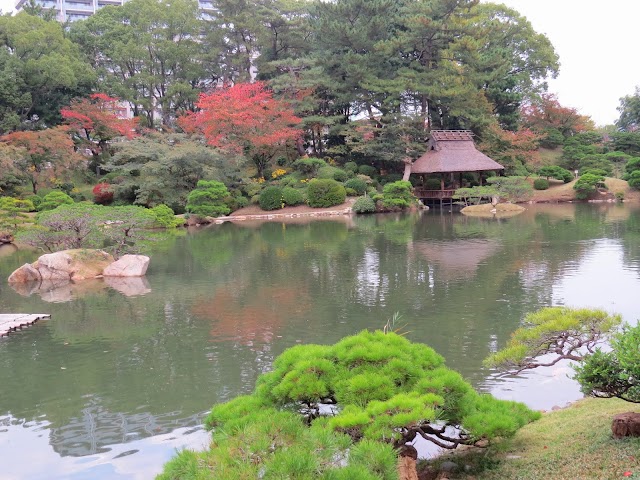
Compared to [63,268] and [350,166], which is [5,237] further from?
[350,166]

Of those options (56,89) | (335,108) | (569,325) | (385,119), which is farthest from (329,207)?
(569,325)

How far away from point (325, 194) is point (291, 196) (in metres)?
1.66

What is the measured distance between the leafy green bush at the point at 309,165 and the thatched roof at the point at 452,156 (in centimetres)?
472

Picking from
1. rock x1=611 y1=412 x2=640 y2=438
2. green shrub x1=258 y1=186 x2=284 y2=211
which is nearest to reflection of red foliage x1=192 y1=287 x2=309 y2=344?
rock x1=611 y1=412 x2=640 y2=438

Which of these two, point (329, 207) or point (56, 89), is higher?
point (56, 89)

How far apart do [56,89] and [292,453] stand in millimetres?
33068

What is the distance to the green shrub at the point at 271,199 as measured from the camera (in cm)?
2834

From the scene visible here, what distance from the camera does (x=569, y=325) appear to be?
467 cm

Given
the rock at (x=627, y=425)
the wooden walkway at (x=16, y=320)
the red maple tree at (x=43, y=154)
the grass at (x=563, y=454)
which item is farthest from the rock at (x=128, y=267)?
the red maple tree at (x=43, y=154)

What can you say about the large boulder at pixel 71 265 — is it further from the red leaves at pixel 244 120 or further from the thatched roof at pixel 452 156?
the thatched roof at pixel 452 156

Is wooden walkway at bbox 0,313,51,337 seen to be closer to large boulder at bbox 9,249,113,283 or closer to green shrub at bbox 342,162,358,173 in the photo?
large boulder at bbox 9,249,113,283

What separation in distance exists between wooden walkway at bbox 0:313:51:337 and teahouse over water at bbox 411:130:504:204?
21433 millimetres

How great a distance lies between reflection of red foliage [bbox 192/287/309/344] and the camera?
8.52 meters

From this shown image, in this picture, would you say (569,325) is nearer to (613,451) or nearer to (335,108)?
(613,451)
